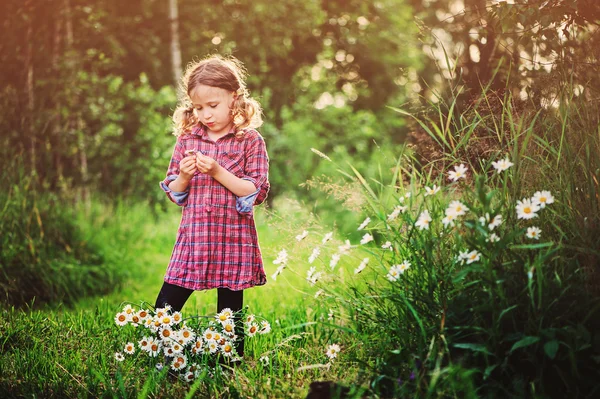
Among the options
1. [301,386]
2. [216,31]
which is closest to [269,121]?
[216,31]

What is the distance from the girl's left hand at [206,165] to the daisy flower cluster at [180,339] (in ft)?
2.15

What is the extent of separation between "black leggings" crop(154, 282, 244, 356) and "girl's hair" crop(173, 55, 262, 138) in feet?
2.70

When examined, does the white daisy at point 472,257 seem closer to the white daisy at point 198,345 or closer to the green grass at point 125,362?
the green grass at point 125,362

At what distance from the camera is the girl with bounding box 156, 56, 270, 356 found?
2.80 meters

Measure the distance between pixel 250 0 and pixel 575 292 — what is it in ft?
38.1

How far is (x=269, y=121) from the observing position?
12.0m

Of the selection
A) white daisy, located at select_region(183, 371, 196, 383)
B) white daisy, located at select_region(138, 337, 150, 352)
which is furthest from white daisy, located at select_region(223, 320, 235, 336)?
white daisy, located at select_region(138, 337, 150, 352)

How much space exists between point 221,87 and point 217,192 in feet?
1.82

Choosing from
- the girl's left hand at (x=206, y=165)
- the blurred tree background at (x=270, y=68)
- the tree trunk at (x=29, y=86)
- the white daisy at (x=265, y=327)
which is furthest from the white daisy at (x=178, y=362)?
the tree trunk at (x=29, y=86)

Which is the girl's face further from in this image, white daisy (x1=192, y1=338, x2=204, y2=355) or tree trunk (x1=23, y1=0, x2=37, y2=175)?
tree trunk (x1=23, y1=0, x2=37, y2=175)

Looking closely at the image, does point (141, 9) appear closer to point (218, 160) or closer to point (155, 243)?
point (155, 243)

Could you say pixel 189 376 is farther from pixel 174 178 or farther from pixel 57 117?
pixel 57 117

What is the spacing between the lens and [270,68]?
14617 mm

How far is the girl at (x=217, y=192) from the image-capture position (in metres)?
2.80
